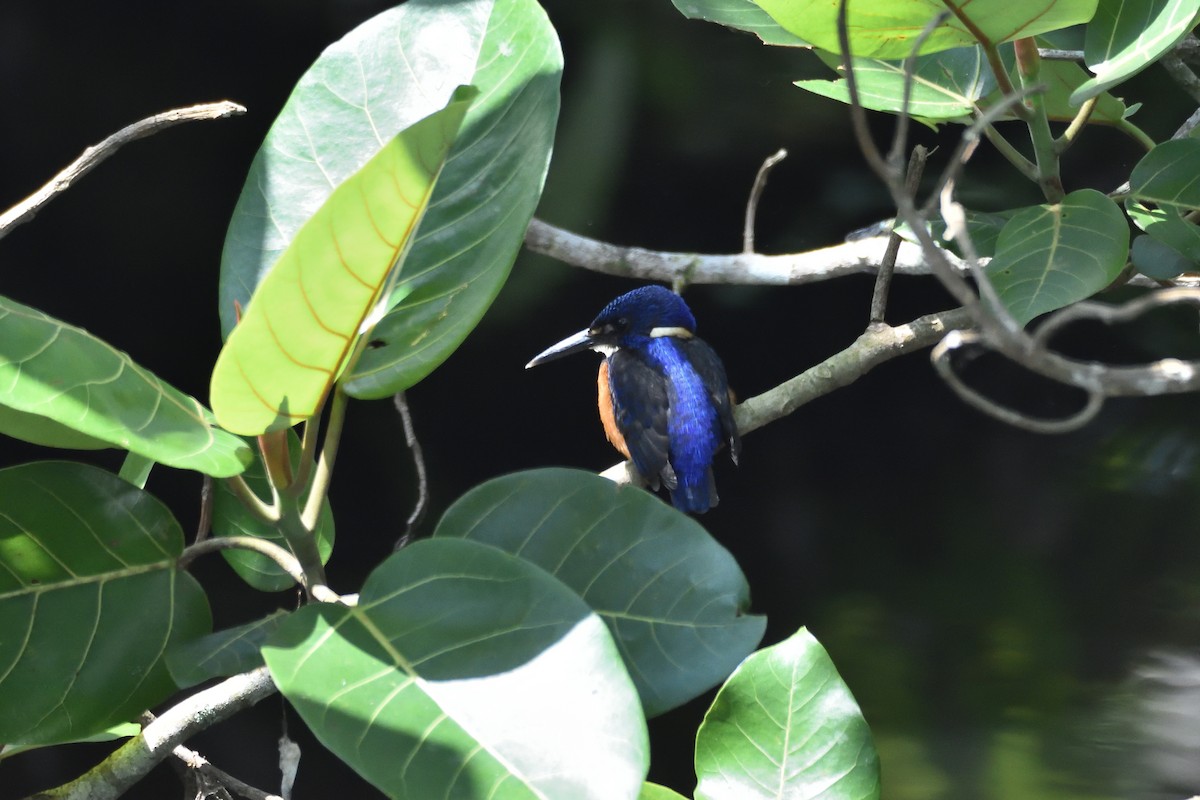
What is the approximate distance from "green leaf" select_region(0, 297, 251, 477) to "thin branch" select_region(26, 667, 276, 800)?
30 centimetres

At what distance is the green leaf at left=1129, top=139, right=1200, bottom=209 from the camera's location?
0.93m

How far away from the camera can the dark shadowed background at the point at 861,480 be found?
5.24 feet

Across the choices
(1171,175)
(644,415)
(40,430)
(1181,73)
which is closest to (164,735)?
(40,430)

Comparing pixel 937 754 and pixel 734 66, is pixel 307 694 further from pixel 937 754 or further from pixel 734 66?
pixel 937 754

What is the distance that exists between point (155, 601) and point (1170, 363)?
2.13 ft

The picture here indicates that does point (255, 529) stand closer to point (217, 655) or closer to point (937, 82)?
point (217, 655)

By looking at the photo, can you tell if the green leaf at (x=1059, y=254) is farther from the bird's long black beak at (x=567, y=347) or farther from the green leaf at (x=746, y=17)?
the bird's long black beak at (x=567, y=347)

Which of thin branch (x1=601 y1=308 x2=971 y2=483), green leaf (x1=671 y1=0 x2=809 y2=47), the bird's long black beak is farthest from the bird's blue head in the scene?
green leaf (x1=671 y1=0 x2=809 y2=47)

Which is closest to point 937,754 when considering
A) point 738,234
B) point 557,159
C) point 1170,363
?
point 738,234

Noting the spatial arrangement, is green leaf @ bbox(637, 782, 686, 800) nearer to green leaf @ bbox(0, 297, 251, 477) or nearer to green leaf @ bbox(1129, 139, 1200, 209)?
green leaf @ bbox(0, 297, 251, 477)

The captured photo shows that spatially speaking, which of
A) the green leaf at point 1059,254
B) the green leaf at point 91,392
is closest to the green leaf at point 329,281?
the green leaf at point 91,392

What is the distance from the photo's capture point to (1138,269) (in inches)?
38.1

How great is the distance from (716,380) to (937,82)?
66 centimetres

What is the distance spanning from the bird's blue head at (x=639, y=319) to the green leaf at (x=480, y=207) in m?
0.99
